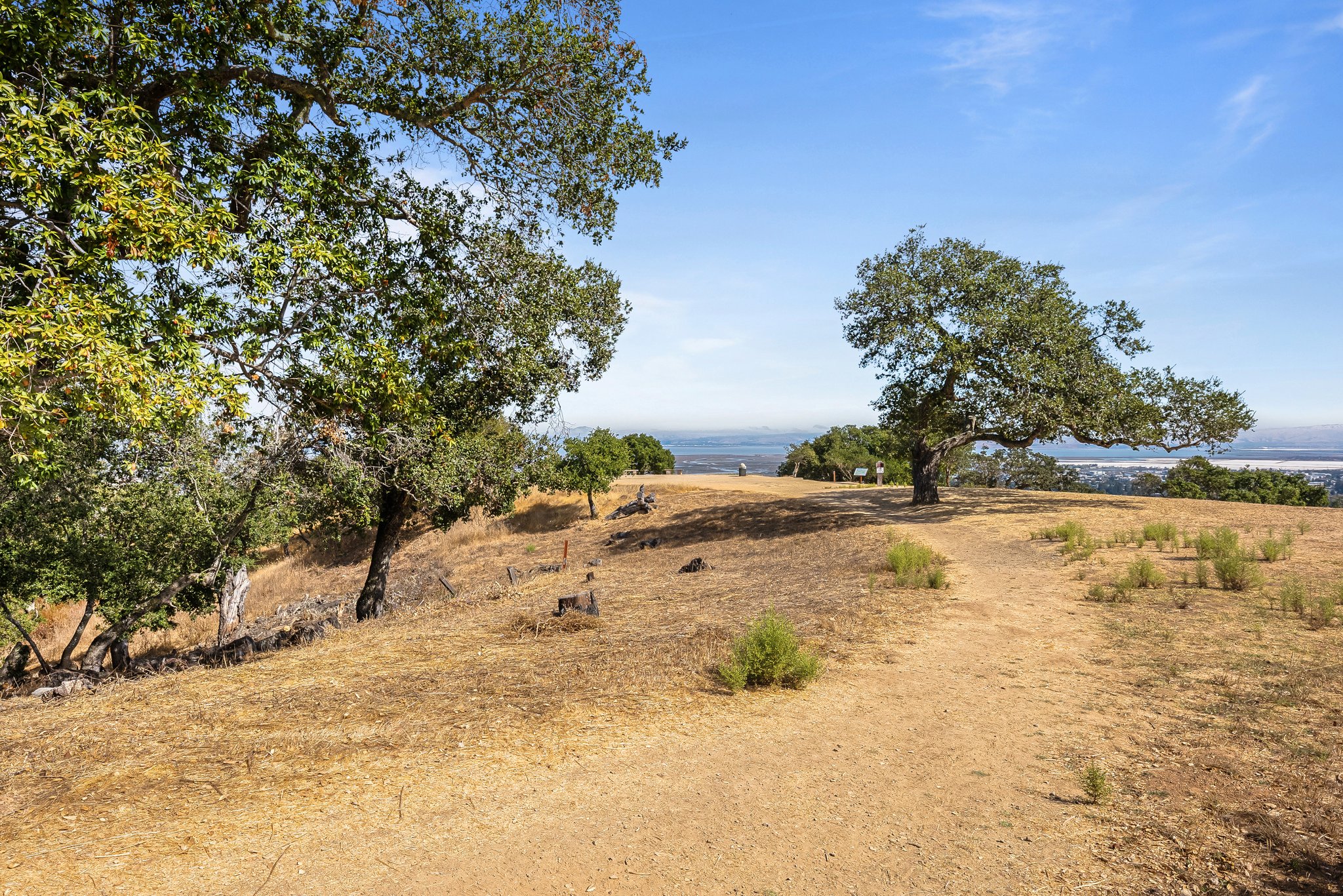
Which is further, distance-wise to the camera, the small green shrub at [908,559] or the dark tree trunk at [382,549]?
the dark tree trunk at [382,549]

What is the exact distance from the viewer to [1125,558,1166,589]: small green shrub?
12.5 meters

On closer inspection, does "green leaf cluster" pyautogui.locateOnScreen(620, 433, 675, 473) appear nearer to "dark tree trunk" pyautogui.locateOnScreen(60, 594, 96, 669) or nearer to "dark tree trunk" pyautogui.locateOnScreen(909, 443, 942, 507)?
"dark tree trunk" pyautogui.locateOnScreen(909, 443, 942, 507)

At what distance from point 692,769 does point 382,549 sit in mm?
13419

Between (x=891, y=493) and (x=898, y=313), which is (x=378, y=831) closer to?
(x=898, y=313)

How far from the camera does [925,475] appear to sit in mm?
27500

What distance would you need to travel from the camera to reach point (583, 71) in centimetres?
987

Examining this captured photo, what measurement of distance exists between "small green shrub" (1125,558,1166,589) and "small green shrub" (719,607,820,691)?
816 centimetres

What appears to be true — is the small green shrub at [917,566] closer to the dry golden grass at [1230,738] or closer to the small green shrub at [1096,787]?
the dry golden grass at [1230,738]

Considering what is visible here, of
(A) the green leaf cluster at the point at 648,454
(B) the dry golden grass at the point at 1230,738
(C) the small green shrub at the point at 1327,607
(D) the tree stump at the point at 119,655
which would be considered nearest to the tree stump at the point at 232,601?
(D) the tree stump at the point at 119,655

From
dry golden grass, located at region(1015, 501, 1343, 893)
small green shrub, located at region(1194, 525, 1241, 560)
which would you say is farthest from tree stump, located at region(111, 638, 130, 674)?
small green shrub, located at region(1194, 525, 1241, 560)

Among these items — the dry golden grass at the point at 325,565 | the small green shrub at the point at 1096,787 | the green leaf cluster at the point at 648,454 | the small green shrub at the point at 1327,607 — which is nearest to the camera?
the small green shrub at the point at 1096,787

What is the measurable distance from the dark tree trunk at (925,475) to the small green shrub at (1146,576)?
14.4 meters

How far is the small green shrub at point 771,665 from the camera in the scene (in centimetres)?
813

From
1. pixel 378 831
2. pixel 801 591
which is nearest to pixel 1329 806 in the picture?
pixel 378 831
